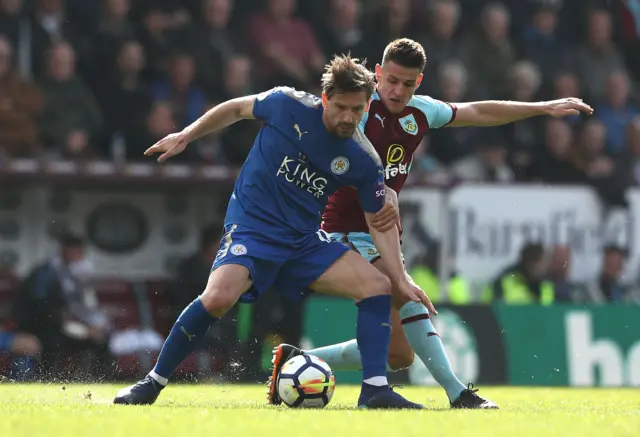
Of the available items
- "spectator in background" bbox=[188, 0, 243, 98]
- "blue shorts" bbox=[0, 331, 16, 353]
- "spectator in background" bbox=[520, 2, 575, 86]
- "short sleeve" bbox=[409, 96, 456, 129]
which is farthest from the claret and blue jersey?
"spectator in background" bbox=[520, 2, 575, 86]

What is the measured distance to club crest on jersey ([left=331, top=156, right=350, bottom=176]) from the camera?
703cm

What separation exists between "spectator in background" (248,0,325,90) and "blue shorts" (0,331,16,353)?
13.3 ft

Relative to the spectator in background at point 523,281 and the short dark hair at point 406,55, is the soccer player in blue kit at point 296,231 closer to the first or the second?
the short dark hair at point 406,55

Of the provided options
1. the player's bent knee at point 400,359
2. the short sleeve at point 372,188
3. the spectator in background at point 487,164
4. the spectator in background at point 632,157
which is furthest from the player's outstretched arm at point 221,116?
the spectator in background at point 632,157

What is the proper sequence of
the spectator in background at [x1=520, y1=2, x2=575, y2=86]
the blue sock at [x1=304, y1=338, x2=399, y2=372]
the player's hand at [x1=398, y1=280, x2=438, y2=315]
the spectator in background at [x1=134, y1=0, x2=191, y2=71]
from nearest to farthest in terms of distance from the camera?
the player's hand at [x1=398, y1=280, x2=438, y2=315]
the blue sock at [x1=304, y1=338, x2=399, y2=372]
the spectator in background at [x1=134, y1=0, x2=191, y2=71]
the spectator in background at [x1=520, y1=2, x2=575, y2=86]

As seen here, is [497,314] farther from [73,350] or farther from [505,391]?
[73,350]

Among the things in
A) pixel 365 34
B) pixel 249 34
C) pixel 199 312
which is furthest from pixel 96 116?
pixel 199 312

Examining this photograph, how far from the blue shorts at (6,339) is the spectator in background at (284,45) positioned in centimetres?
404

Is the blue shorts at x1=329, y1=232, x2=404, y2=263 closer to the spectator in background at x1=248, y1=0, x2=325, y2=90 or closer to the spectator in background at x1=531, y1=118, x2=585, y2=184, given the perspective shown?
the spectator in background at x1=248, y1=0, x2=325, y2=90

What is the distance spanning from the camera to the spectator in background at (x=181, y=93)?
1326 centimetres

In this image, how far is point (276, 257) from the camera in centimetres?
713

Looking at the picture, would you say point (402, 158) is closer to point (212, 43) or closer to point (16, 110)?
point (16, 110)

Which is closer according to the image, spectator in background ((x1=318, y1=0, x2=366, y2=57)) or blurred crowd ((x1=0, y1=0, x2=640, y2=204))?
blurred crowd ((x1=0, y1=0, x2=640, y2=204))

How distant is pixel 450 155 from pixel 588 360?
120 inches
